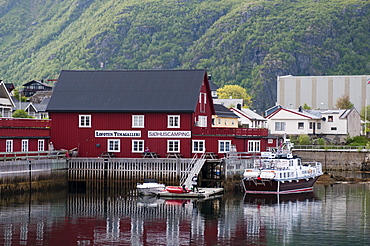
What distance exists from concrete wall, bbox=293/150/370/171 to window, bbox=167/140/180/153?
Answer: 35.4 m

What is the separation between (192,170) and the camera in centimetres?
7431

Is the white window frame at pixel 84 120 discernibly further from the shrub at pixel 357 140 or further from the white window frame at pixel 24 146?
the shrub at pixel 357 140

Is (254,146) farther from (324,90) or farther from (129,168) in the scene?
(324,90)

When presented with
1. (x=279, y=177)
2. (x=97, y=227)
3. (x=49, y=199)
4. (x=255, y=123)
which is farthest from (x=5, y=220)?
(x=255, y=123)

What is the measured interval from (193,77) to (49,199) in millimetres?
21956

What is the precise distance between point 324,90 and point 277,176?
412 feet

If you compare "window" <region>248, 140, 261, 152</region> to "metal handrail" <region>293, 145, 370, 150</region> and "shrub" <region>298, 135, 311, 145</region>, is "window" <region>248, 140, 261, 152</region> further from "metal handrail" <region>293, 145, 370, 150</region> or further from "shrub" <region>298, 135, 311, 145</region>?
"shrub" <region>298, 135, 311, 145</region>

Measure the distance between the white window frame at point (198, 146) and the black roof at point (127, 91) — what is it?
332 cm

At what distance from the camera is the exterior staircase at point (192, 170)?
73500 mm

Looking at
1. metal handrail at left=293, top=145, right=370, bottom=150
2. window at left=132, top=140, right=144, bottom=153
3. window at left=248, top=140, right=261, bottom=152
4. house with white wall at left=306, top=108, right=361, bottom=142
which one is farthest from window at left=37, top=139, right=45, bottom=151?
house with white wall at left=306, top=108, right=361, bottom=142

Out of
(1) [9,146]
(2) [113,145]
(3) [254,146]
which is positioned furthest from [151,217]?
(3) [254,146]

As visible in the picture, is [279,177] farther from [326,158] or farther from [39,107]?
[39,107]

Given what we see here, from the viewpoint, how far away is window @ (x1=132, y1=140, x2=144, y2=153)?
79375 millimetres

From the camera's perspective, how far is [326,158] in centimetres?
10862
